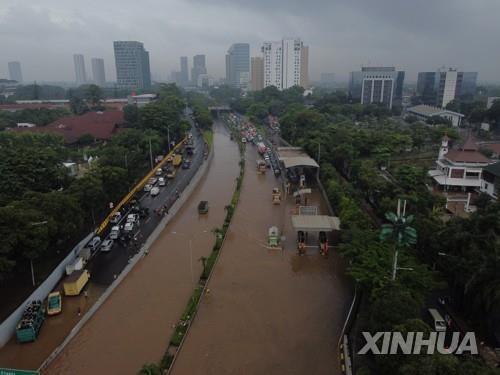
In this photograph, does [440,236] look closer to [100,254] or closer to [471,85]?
[100,254]

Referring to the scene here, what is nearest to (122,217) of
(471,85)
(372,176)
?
(372,176)

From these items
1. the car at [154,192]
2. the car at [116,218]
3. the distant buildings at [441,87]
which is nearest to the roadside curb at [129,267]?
the car at [154,192]

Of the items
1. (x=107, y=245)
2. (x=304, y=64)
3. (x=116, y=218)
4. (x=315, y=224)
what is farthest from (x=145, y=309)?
(x=304, y=64)

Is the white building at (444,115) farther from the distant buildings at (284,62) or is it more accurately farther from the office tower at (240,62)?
the office tower at (240,62)

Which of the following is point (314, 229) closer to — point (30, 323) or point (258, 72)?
point (30, 323)

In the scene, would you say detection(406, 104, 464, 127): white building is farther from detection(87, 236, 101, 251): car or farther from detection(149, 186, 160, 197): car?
detection(87, 236, 101, 251): car
